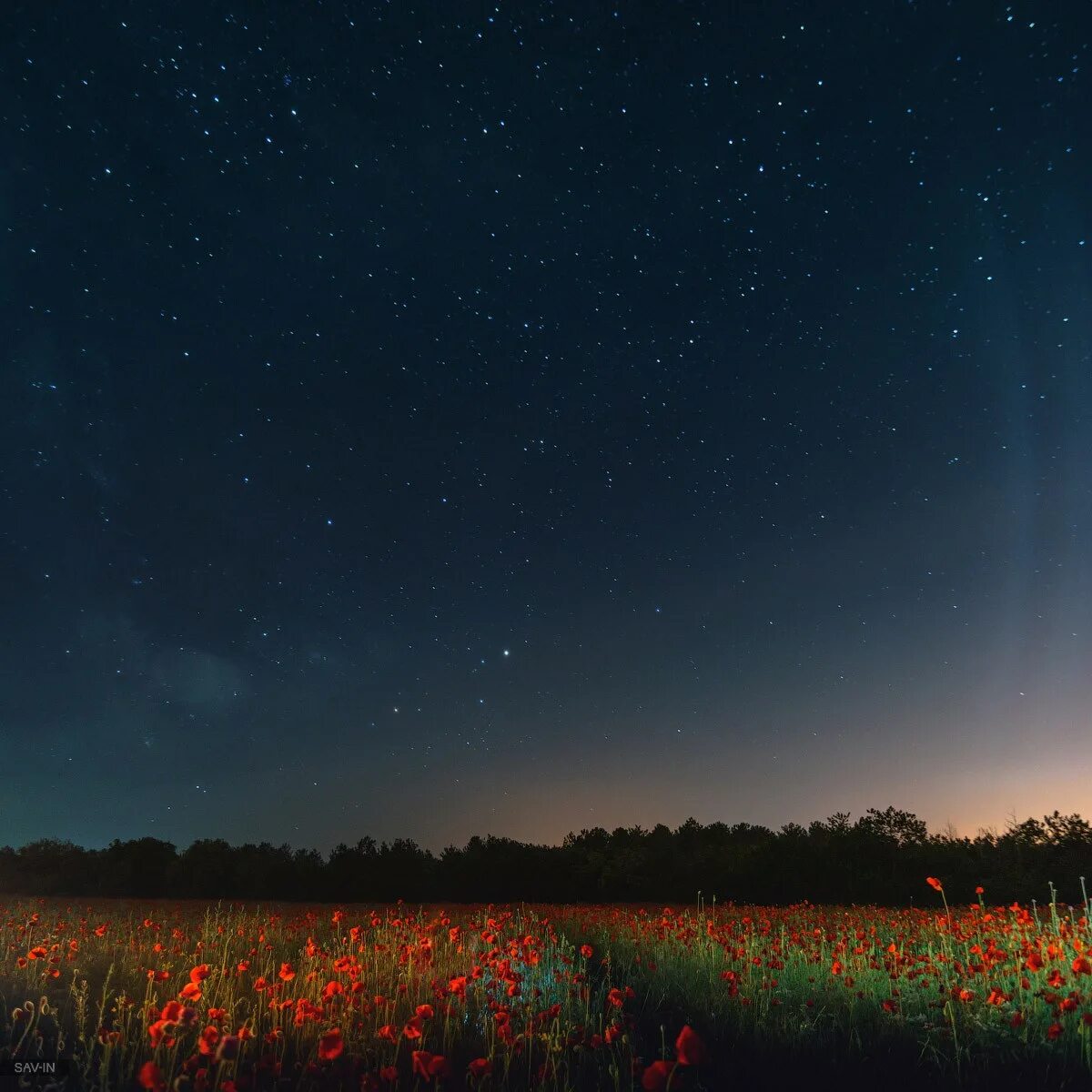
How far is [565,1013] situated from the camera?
20.3 feet

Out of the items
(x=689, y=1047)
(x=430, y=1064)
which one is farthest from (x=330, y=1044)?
(x=689, y=1047)

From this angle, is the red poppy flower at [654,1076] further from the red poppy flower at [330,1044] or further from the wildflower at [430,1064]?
the red poppy flower at [330,1044]

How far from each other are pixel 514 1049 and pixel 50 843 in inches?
1163

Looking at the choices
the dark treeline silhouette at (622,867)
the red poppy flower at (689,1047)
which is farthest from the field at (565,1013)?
the dark treeline silhouette at (622,867)

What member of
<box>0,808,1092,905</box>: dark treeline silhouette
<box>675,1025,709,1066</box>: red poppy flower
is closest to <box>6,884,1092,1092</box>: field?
<box>675,1025,709,1066</box>: red poppy flower

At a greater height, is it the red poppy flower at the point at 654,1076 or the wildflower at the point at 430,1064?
the red poppy flower at the point at 654,1076

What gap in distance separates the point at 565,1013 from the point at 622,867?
17677 mm

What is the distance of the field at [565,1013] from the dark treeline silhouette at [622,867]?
1204 cm

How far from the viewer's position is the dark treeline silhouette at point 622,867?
19484 millimetres

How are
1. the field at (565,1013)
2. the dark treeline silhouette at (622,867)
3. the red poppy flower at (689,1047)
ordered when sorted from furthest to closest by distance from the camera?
the dark treeline silhouette at (622,867)
the field at (565,1013)
the red poppy flower at (689,1047)

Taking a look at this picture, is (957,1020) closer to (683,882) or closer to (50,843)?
(683,882)

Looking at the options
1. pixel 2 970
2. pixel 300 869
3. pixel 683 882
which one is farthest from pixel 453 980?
pixel 300 869

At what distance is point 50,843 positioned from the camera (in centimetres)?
2647

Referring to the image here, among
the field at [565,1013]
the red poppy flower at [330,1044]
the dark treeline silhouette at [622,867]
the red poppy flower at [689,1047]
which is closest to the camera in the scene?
the red poppy flower at [689,1047]
